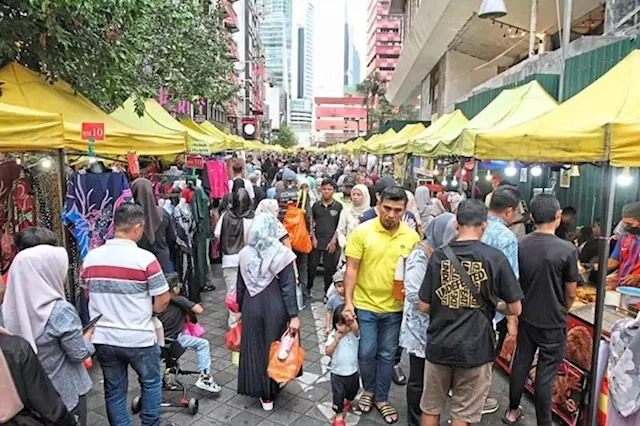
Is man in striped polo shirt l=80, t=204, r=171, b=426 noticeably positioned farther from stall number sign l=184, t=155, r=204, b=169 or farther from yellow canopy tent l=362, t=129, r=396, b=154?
yellow canopy tent l=362, t=129, r=396, b=154

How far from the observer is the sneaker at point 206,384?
4.64 metres

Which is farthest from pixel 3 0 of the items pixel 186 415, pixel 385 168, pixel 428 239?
pixel 385 168

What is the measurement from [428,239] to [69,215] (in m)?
3.29

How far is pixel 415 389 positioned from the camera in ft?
13.0

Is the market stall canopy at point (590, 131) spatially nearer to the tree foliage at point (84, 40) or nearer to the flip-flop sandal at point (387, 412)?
the flip-flop sandal at point (387, 412)

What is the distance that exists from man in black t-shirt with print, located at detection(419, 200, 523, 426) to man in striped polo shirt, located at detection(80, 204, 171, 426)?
5.92ft

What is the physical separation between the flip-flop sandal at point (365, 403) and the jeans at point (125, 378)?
Answer: 1690mm

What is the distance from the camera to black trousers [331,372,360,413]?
4137 millimetres

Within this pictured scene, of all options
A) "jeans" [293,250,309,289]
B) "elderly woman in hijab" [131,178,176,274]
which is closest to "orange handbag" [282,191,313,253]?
"jeans" [293,250,309,289]

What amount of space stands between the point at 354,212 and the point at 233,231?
1586 mm

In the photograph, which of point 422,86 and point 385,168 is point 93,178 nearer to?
point 385,168

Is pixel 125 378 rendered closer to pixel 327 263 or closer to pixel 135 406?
pixel 135 406

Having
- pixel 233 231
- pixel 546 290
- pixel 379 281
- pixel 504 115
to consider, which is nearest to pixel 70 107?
pixel 233 231

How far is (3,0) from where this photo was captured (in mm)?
5098
